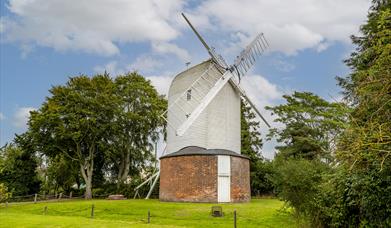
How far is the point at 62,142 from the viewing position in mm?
34156

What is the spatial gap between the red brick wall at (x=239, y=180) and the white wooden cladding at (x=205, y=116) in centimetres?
149

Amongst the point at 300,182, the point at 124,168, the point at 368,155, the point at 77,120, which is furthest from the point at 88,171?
the point at 368,155

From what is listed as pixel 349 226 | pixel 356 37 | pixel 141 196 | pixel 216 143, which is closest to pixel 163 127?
pixel 141 196

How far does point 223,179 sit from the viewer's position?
23953 millimetres

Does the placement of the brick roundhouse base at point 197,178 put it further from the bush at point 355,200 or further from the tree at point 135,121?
the bush at point 355,200

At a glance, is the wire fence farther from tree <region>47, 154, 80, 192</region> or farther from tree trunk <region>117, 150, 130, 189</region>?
tree trunk <region>117, 150, 130, 189</region>

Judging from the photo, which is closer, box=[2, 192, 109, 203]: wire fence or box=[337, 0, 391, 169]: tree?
box=[337, 0, 391, 169]: tree

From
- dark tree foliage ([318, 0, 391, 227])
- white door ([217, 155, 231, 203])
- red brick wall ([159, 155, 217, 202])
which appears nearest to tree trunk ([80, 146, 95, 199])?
red brick wall ([159, 155, 217, 202])

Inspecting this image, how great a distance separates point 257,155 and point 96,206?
738 inches

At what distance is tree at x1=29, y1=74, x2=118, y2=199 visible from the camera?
106 feet

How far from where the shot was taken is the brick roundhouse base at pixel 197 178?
23.6m

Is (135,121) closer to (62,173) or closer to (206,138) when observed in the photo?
(62,173)

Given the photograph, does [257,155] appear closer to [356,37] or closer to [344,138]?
[356,37]

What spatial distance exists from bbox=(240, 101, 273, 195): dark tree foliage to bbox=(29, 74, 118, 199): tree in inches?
518
